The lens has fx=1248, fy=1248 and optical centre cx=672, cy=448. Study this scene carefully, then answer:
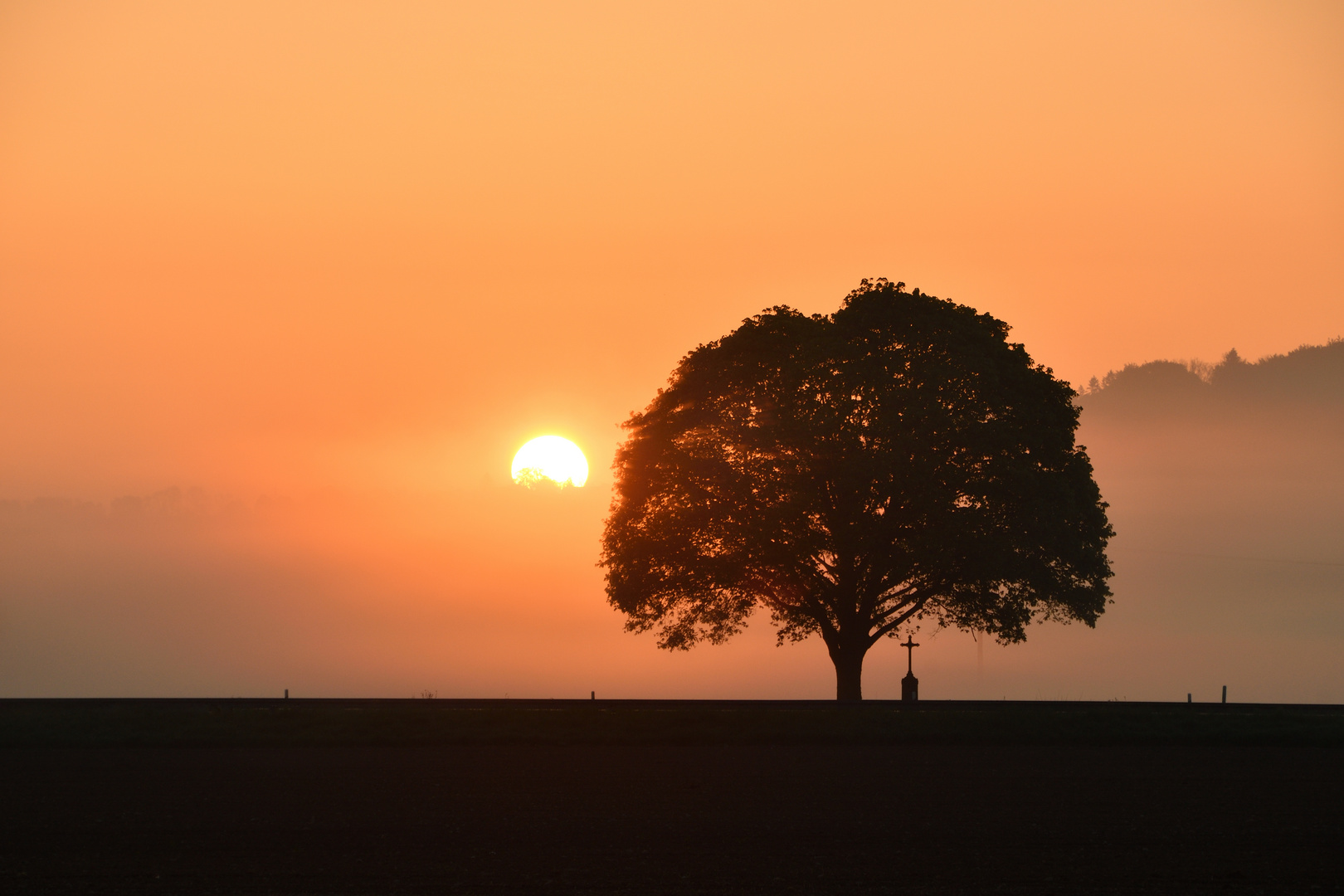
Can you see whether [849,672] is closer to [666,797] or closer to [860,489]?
[860,489]

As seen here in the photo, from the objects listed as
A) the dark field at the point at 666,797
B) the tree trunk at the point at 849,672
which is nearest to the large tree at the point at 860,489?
the tree trunk at the point at 849,672

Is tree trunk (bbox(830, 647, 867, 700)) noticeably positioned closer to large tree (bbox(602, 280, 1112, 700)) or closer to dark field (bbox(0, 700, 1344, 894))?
large tree (bbox(602, 280, 1112, 700))

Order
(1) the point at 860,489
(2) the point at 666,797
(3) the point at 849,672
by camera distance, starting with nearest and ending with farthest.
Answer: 1. (2) the point at 666,797
2. (1) the point at 860,489
3. (3) the point at 849,672

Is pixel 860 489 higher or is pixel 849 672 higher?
pixel 860 489

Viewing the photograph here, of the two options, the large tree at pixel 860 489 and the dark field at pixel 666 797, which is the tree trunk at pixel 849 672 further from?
the dark field at pixel 666 797

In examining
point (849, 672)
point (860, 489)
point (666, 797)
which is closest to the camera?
point (666, 797)

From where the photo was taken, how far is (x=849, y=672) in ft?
140

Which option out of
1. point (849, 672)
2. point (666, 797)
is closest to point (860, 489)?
point (849, 672)

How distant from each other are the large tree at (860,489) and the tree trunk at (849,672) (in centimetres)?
6

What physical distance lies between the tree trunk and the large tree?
64 mm

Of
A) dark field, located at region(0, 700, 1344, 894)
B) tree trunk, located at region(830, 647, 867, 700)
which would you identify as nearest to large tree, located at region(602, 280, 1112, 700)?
tree trunk, located at region(830, 647, 867, 700)

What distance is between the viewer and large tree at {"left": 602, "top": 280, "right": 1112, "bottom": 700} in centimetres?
4047

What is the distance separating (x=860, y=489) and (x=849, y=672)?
674 cm

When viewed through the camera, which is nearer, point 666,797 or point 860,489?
point 666,797
